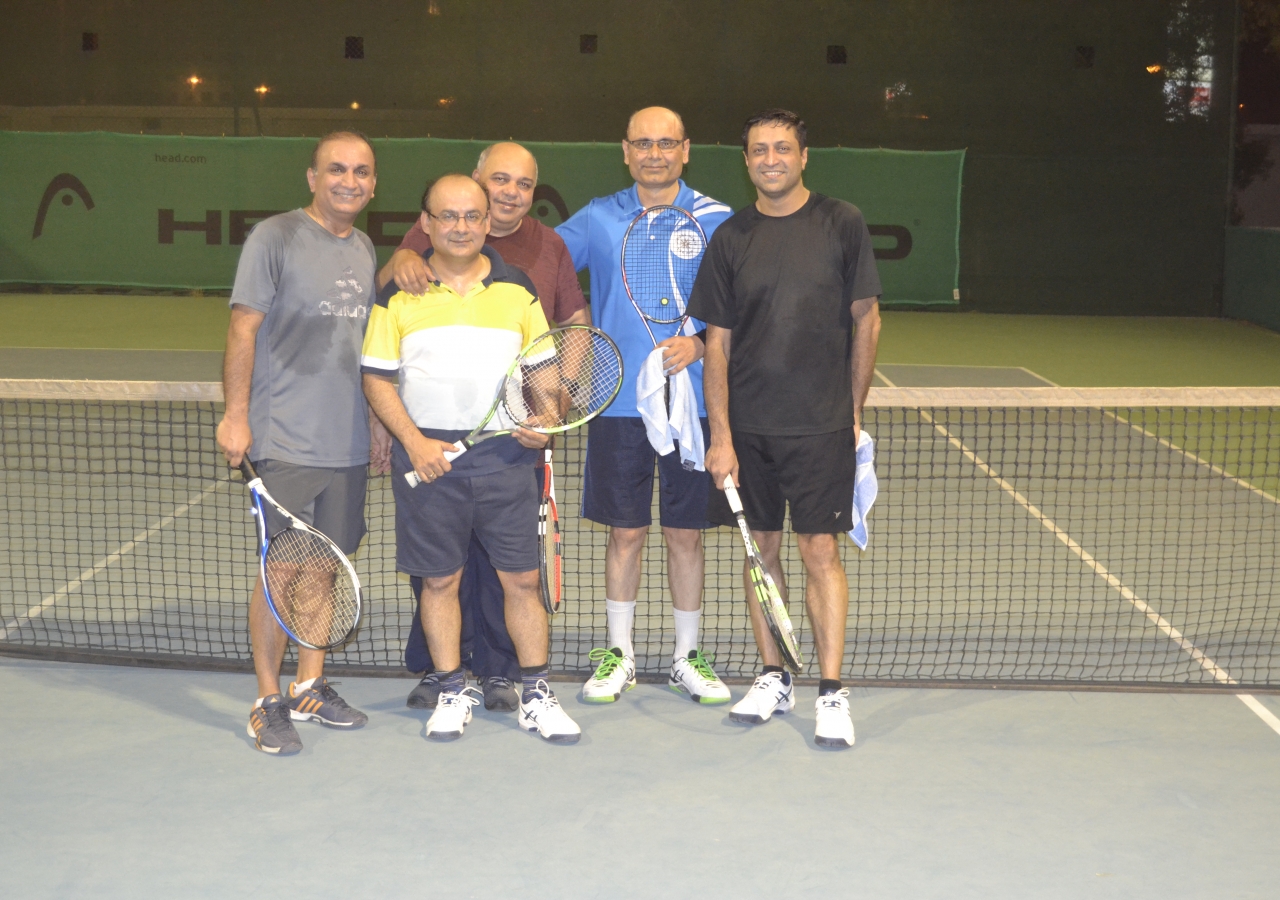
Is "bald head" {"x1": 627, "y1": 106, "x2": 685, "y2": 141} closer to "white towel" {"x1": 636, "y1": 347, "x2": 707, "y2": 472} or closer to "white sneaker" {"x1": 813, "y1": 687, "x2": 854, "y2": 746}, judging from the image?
"white towel" {"x1": 636, "y1": 347, "x2": 707, "y2": 472}

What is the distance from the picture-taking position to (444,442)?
13.1ft

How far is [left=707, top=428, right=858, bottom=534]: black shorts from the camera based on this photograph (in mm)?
4117

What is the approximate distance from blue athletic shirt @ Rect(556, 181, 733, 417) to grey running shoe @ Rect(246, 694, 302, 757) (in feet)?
4.54

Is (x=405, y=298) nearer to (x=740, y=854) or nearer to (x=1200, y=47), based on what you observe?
(x=740, y=854)

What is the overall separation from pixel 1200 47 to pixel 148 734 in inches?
751

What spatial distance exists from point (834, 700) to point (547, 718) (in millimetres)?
874

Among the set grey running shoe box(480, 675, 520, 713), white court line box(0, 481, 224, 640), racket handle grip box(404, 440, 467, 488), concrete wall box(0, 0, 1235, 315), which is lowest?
white court line box(0, 481, 224, 640)

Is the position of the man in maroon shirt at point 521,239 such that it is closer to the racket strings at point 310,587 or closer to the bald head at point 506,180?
the bald head at point 506,180

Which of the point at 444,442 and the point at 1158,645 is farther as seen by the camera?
the point at 1158,645

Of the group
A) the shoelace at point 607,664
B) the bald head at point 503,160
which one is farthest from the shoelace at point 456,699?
the bald head at point 503,160

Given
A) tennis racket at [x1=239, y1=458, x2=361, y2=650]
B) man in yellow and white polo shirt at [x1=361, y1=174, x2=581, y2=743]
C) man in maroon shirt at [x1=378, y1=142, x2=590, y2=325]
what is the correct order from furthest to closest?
man in maroon shirt at [x1=378, y1=142, x2=590, y2=325] → man in yellow and white polo shirt at [x1=361, y1=174, x2=581, y2=743] → tennis racket at [x1=239, y1=458, x2=361, y2=650]

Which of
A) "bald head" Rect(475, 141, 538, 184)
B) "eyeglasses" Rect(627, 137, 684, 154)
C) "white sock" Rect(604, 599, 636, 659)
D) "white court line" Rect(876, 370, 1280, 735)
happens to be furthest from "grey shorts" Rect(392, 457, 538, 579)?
"white court line" Rect(876, 370, 1280, 735)

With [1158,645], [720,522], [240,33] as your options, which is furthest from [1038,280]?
[720,522]

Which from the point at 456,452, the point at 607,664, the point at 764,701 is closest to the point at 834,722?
the point at 764,701
